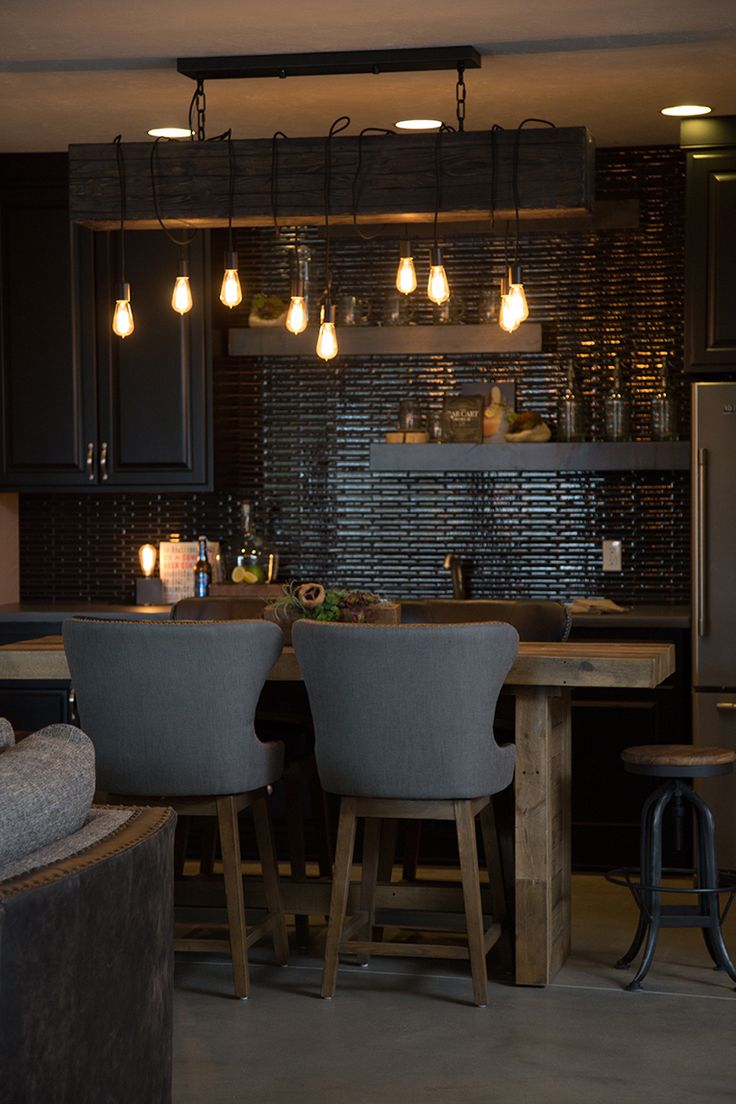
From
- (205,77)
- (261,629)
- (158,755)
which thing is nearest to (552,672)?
(261,629)

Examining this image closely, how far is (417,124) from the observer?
5.39 metres

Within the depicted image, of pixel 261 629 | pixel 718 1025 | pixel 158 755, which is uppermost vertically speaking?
pixel 261 629

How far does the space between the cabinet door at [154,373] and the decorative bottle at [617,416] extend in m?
1.53

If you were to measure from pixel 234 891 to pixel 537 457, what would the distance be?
7.86 ft

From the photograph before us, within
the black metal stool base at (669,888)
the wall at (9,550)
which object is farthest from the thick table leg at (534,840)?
the wall at (9,550)

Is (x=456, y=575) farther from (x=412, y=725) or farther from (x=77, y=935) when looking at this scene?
(x=77, y=935)

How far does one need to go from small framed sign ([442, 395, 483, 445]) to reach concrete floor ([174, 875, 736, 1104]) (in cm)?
213

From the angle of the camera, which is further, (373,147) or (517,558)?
(517,558)

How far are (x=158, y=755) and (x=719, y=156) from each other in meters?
2.98

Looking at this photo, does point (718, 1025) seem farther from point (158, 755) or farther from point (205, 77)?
point (205, 77)

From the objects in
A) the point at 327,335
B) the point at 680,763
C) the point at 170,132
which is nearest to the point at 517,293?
the point at 327,335

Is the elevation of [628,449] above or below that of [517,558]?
above

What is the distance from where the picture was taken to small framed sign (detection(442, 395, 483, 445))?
5.89m

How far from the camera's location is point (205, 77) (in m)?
4.73
